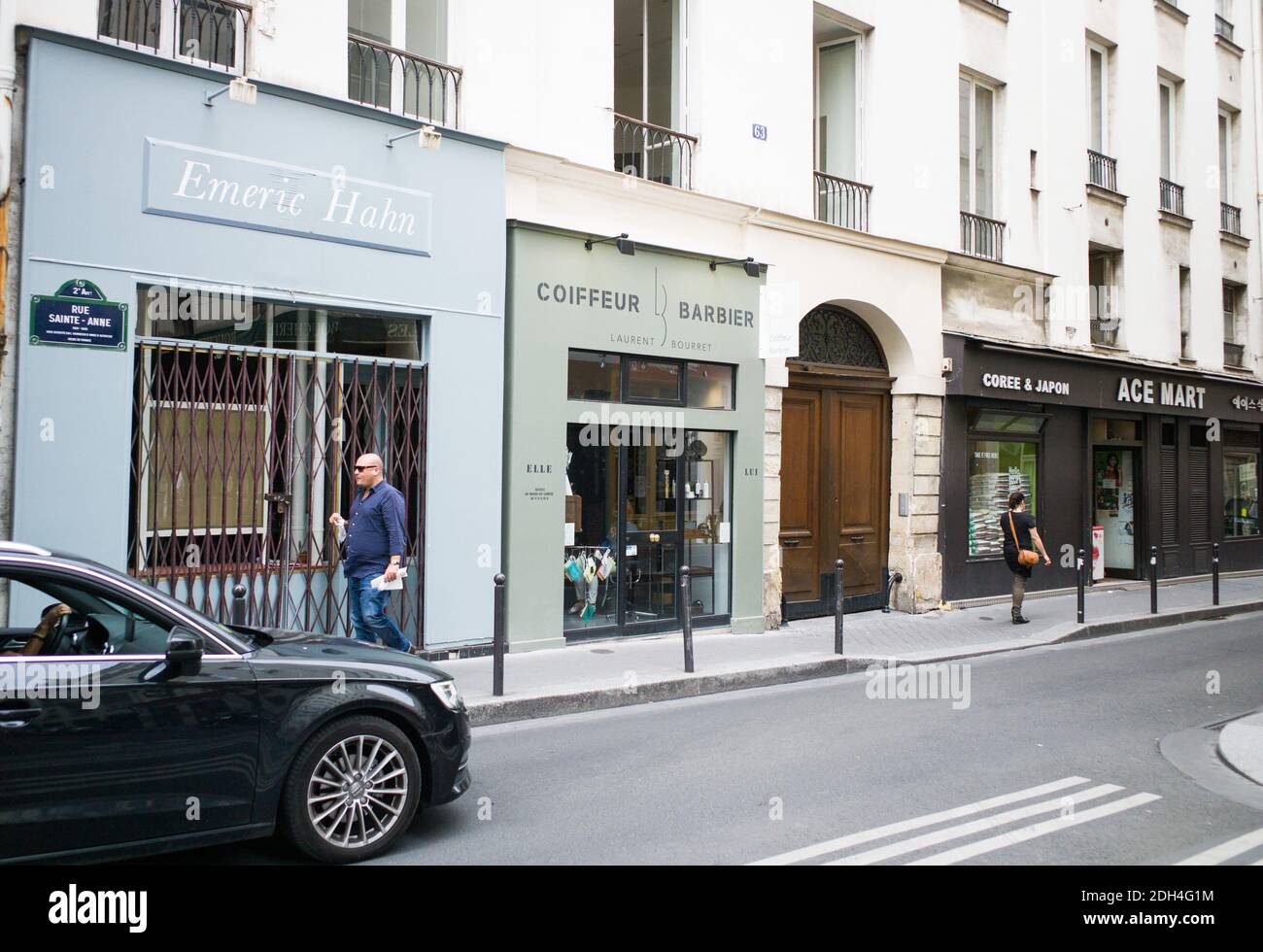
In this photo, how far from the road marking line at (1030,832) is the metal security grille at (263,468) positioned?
5.16 meters

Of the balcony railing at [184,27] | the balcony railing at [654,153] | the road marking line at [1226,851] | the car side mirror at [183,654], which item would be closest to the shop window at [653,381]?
the balcony railing at [654,153]

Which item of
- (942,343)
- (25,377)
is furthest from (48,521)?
(942,343)

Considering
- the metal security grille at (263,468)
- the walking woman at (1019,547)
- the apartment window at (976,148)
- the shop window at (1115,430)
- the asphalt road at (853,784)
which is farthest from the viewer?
the shop window at (1115,430)

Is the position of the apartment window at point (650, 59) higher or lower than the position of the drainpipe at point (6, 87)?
higher

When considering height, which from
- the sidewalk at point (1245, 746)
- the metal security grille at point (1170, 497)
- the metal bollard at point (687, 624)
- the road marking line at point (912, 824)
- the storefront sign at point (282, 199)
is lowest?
the road marking line at point (912, 824)

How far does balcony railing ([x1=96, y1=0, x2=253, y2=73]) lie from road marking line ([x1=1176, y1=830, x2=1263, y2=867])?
29.0 feet

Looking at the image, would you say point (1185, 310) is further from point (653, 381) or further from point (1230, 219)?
point (653, 381)

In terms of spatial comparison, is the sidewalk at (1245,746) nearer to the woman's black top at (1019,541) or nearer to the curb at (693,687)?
the curb at (693,687)

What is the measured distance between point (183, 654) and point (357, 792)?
1.11 metres

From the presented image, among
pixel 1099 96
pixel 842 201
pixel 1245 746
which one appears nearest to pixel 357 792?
pixel 1245 746

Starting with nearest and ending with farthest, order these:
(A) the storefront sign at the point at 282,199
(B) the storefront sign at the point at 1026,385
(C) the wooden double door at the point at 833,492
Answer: (A) the storefront sign at the point at 282,199, (C) the wooden double door at the point at 833,492, (B) the storefront sign at the point at 1026,385

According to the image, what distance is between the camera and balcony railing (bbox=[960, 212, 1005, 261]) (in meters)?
16.6

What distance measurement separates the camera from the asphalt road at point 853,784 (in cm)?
529

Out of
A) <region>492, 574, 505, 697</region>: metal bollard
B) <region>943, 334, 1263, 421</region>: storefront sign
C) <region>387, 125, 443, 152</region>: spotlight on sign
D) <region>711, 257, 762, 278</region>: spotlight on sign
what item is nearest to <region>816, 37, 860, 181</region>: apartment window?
<region>711, 257, 762, 278</region>: spotlight on sign
